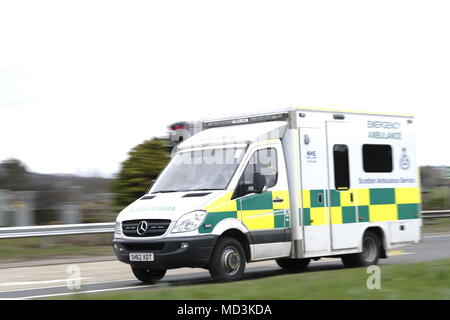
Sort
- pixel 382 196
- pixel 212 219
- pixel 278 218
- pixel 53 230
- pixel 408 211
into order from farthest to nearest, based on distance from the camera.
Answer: pixel 53 230
pixel 408 211
pixel 382 196
pixel 278 218
pixel 212 219

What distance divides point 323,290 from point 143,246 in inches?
140

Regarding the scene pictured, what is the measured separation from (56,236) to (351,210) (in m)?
9.13

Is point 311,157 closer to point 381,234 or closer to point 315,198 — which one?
point 315,198

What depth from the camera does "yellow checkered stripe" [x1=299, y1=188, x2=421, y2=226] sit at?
12.0 m

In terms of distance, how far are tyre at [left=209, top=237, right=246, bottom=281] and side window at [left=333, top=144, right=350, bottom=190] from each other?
2440 millimetres

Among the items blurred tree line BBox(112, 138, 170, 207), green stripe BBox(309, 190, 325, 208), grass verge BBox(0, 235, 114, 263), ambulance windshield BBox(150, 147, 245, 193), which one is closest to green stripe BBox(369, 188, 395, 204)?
green stripe BBox(309, 190, 325, 208)

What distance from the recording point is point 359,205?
12852 millimetres

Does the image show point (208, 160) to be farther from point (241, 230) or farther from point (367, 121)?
point (367, 121)

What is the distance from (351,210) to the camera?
1270 centimetres

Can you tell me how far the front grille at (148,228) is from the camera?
10430 mm

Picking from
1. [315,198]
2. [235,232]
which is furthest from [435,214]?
[235,232]

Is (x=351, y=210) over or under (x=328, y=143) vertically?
under

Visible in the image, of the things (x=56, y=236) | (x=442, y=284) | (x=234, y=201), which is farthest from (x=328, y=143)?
(x=56, y=236)

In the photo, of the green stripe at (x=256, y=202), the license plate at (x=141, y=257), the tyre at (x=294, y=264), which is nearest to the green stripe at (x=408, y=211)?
the tyre at (x=294, y=264)
